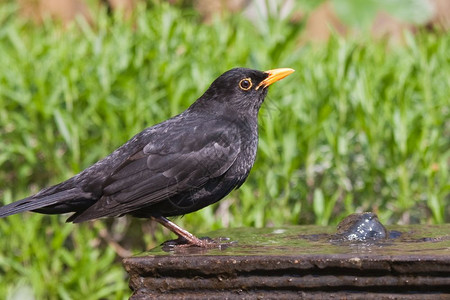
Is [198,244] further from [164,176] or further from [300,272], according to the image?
[300,272]

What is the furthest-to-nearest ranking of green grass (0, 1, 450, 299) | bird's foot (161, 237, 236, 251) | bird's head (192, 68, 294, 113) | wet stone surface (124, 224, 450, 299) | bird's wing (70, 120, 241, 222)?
green grass (0, 1, 450, 299), bird's head (192, 68, 294, 113), bird's wing (70, 120, 241, 222), bird's foot (161, 237, 236, 251), wet stone surface (124, 224, 450, 299)

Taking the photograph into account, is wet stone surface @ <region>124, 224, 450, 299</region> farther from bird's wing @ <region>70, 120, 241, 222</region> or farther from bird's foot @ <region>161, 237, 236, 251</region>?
bird's wing @ <region>70, 120, 241, 222</region>

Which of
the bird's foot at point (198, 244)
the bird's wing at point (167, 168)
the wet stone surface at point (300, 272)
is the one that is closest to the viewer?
the wet stone surface at point (300, 272)

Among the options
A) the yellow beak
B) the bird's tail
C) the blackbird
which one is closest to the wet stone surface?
the blackbird

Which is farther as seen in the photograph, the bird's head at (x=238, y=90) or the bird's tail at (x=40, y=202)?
the bird's head at (x=238, y=90)

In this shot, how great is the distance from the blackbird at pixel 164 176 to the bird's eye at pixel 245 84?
0.83 ft

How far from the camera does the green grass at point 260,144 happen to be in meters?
5.07

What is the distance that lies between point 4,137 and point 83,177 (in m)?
2.22

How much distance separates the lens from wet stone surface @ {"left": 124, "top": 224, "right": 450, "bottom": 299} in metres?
2.62

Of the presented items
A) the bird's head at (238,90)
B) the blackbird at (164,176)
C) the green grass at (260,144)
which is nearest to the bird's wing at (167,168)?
the blackbird at (164,176)

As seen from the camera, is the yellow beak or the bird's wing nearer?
the bird's wing

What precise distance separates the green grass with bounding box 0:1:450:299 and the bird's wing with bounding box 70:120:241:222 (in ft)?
4.30

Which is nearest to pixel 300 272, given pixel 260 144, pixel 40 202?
pixel 40 202

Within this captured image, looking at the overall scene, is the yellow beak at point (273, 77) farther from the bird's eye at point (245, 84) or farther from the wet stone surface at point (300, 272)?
the wet stone surface at point (300, 272)
